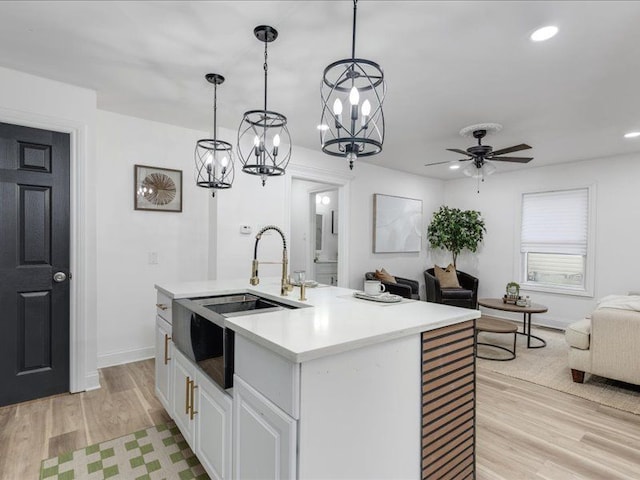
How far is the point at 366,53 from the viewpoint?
224 centimetres

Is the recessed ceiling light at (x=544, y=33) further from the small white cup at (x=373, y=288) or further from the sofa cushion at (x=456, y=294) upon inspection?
the sofa cushion at (x=456, y=294)

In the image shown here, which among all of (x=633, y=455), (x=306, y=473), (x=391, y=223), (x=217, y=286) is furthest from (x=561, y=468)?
(x=391, y=223)

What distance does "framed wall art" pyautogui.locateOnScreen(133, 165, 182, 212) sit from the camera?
3.53 meters

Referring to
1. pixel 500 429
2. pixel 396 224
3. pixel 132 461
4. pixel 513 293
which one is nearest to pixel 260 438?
pixel 132 461

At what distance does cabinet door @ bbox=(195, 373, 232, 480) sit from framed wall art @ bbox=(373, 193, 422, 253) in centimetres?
404

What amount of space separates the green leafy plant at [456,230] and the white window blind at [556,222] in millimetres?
713

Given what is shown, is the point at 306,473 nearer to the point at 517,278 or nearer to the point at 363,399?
the point at 363,399

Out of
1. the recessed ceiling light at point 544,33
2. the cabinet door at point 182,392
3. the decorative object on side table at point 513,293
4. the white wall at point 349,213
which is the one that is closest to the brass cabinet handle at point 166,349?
the cabinet door at point 182,392

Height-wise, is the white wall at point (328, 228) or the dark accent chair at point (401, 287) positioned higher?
the white wall at point (328, 228)

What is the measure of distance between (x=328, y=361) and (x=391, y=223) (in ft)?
15.4

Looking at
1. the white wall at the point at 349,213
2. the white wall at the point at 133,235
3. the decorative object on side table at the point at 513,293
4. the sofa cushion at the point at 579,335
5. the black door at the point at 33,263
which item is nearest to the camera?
the black door at the point at 33,263

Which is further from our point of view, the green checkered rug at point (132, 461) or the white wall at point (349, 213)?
the white wall at point (349, 213)

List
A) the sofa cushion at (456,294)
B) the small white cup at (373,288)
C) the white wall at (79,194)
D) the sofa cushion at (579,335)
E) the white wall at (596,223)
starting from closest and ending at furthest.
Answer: the small white cup at (373,288) < the white wall at (79,194) < the sofa cushion at (579,335) < the white wall at (596,223) < the sofa cushion at (456,294)

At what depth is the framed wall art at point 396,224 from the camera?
5.48 metres
